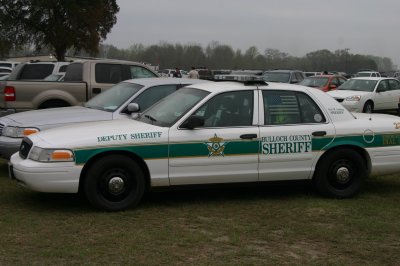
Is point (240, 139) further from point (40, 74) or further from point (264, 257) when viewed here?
point (40, 74)

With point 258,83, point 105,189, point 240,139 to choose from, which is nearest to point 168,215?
point 105,189

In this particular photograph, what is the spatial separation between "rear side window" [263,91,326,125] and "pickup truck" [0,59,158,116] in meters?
5.21

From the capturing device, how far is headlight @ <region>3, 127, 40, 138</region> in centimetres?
757

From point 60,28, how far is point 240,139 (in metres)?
37.6

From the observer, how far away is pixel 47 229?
5.46m

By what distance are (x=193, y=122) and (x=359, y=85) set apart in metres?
15.5

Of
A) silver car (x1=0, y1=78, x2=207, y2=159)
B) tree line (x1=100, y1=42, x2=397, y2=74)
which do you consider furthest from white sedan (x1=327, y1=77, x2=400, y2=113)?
tree line (x1=100, y1=42, x2=397, y2=74)

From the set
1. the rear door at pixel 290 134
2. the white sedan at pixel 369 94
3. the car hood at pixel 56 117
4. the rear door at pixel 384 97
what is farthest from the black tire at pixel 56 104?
the rear door at pixel 384 97

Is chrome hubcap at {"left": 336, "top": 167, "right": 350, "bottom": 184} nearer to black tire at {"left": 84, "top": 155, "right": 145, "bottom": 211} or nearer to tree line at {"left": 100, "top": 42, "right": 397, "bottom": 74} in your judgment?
black tire at {"left": 84, "top": 155, "right": 145, "bottom": 211}

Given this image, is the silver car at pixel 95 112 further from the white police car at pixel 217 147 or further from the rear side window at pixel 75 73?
the rear side window at pixel 75 73

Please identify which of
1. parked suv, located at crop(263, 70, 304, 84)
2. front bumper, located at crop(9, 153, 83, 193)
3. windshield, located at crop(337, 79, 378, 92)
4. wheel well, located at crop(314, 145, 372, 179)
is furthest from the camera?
parked suv, located at crop(263, 70, 304, 84)

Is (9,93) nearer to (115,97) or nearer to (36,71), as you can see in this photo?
(115,97)

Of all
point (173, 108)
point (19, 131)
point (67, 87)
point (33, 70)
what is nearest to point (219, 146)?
point (173, 108)

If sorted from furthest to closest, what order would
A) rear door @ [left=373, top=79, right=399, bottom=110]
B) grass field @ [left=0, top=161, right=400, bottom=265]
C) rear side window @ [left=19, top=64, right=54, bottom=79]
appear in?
rear door @ [left=373, top=79, right=399, bottom=110], rear side window @ [left=19, top=64, right=54, bottom=79], grass field @ [left=0, top=161, right=400, bottom=265]
